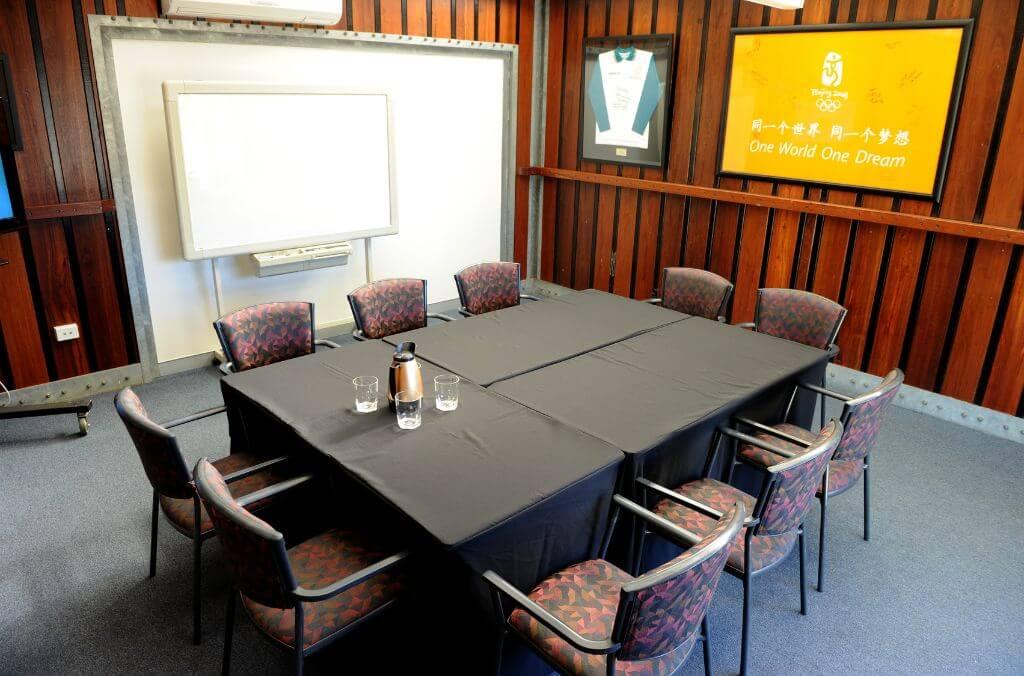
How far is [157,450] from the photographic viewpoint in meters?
2.29

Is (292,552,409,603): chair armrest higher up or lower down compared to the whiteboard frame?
lower down

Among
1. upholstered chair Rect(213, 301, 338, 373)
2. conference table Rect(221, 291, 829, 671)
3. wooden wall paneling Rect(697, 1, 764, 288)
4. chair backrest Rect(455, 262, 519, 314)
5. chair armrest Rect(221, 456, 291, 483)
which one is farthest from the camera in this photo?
wooden wall paneling Rect(697, 1, 764, 288)

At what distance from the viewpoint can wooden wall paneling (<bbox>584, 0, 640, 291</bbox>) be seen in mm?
5578

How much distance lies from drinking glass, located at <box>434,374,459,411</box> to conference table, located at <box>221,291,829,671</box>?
0.03m

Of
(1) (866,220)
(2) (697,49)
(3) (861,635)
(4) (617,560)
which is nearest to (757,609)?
(3) (861,635)

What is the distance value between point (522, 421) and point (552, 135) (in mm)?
4396

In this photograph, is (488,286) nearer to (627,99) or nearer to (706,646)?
(627,99)

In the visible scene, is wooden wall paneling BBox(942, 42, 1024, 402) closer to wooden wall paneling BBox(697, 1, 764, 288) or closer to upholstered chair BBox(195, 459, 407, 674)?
wooden wall paneling BBox(697, 1, 764, 288)

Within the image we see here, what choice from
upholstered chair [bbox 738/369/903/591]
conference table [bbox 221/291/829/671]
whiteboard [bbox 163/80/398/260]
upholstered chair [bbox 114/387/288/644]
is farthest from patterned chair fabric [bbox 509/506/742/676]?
whiteboard [bbox 163/80/398/260]

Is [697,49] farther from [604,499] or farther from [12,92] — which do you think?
[12,92]

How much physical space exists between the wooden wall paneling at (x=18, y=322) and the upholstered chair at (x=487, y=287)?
2.51 m

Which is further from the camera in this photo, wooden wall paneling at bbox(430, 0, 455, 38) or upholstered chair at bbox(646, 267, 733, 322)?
wooden wall paneling at bbox(430, 0, 455, 38)

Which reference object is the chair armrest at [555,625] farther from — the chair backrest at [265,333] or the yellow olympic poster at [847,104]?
the yellow olympic poster at [847,104]

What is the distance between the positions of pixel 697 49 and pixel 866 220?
5.87 feet
